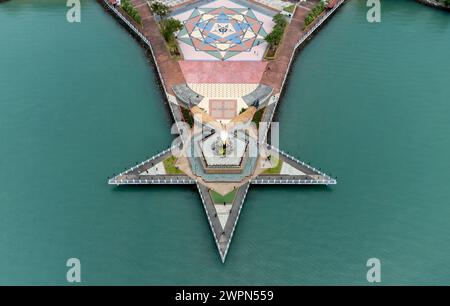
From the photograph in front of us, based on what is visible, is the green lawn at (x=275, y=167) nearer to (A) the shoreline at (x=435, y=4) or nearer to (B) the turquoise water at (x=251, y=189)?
(B) the turquoise water at (x=251, y=189)

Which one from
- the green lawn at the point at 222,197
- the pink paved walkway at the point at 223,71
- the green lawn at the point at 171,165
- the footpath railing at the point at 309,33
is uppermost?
the footpath railing at the point at 309,33

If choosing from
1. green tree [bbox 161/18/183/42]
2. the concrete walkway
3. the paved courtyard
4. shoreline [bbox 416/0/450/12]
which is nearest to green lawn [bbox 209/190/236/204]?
the concrete walkway

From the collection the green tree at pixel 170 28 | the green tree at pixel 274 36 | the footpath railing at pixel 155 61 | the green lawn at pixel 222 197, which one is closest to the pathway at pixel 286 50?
the green tree at pixel 274 36

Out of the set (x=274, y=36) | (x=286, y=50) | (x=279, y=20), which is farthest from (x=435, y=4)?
(x=274, y=36)

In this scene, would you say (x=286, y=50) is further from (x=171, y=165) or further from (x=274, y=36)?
(x=171, y=165)

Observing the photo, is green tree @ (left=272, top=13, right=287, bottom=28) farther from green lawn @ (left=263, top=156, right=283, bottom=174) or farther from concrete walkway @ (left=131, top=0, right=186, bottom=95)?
green lawn @ (left=263, top=156, right=283, bottom=174)
